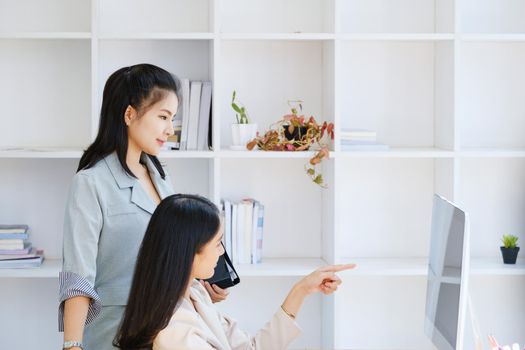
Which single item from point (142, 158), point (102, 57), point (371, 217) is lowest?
point (371, 217)

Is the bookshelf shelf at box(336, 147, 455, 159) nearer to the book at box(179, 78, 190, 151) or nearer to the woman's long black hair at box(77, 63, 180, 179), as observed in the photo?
the book at box(179, 78, 190, 151)

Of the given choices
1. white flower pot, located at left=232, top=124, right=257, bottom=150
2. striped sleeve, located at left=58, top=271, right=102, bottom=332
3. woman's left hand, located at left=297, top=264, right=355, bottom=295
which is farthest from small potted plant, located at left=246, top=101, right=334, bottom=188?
striped sleeve, located at left=58, top=271, right=102, bottom=332

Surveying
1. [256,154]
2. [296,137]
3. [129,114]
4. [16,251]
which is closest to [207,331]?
[129,114]

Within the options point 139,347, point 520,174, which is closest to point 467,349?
point 520,174

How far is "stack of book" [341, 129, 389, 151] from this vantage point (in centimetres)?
331

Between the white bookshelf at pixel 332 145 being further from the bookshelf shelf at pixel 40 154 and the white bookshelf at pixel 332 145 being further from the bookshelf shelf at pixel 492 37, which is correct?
the bookshelf shelf at pixel 40 154

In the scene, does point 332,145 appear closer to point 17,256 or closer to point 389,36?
point 389,36

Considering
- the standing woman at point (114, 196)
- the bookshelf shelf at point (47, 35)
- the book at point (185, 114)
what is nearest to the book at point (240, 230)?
the book at point (185, 114)

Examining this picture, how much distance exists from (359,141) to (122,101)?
135cm

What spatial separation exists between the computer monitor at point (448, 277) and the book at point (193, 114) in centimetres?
132

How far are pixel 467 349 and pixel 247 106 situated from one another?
54.7 inches

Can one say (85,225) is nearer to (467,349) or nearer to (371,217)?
(371,217)

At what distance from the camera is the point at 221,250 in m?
1.92

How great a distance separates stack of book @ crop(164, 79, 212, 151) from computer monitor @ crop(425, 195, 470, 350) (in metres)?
1.31
